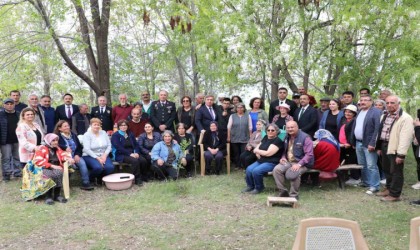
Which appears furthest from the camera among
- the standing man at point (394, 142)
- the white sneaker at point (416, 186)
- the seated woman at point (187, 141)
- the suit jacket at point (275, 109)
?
the suit jacket at point (275, 109)

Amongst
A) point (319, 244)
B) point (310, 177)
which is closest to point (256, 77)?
point (310, 177)

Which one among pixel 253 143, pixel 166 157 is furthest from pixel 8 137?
pixel 253 143

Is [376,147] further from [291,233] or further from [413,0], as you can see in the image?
[413,0]

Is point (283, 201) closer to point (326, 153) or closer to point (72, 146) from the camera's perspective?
point (326, 153)

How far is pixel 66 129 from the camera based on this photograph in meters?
6.65

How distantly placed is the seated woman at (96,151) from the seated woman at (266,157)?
9.00 ft

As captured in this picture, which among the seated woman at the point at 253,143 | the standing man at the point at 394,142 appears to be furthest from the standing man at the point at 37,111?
the standing man at the point at 394,142

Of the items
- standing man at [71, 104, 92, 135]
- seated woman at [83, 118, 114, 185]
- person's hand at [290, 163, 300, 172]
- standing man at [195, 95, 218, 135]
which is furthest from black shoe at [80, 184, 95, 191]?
person's hand at [290, 163, 300, 172]

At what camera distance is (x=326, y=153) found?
630cm

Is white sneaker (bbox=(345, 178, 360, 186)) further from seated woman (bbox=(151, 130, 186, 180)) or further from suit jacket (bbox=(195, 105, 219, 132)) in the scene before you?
seated woman (bbox=(151, 130, 186, 180))

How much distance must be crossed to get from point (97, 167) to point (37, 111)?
1.93 m

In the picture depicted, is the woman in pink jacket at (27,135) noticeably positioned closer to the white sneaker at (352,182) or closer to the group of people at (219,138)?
the group of people at (219,138)

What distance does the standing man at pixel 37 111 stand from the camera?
7.46 metres

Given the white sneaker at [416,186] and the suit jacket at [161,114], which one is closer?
the white sneaker at [416,186]
